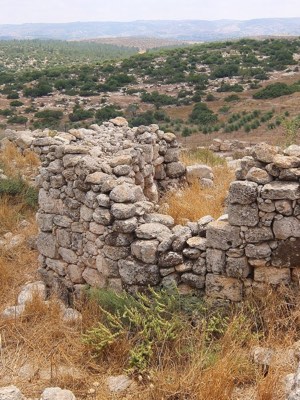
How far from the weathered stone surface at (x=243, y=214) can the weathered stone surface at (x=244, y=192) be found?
0.19 feet

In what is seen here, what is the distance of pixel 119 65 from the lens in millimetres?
49375

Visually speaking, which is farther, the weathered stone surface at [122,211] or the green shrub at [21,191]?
the green shrub at [21,191]

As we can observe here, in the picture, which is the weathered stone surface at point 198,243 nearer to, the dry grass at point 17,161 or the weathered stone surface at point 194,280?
the weathered stone surface at point 194,280

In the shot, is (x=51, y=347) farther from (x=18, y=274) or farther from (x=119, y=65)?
(x=119, y=65)

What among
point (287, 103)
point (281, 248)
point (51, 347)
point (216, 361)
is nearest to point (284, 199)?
point (281, 248)

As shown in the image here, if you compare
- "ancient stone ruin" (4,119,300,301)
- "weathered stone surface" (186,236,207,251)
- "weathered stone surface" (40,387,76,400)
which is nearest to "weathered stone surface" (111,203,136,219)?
"ancient stone ruin" (4,119,300,301)

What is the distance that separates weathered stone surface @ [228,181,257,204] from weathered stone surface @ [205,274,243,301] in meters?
0.78

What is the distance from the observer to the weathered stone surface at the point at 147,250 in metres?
4.78

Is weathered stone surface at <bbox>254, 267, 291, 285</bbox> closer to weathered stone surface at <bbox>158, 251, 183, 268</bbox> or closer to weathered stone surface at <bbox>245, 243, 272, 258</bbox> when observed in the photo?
weathered stone surface at <bbox>245, 243, 272, 258</bbox>

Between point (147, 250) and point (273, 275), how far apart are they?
1249 mm

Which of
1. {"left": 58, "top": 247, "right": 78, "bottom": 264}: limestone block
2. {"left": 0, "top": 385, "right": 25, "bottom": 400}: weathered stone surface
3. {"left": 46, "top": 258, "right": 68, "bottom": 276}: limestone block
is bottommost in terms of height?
{"left": 46, "top": 258, "right": 68, "bottom": 276}: limestone block

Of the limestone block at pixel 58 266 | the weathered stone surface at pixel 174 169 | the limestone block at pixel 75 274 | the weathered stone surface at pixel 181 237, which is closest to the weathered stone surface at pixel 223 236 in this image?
the weathered stone surface at pixel 181 237

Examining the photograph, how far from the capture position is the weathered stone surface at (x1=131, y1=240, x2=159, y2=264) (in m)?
4.78

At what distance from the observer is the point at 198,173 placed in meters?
9.27
